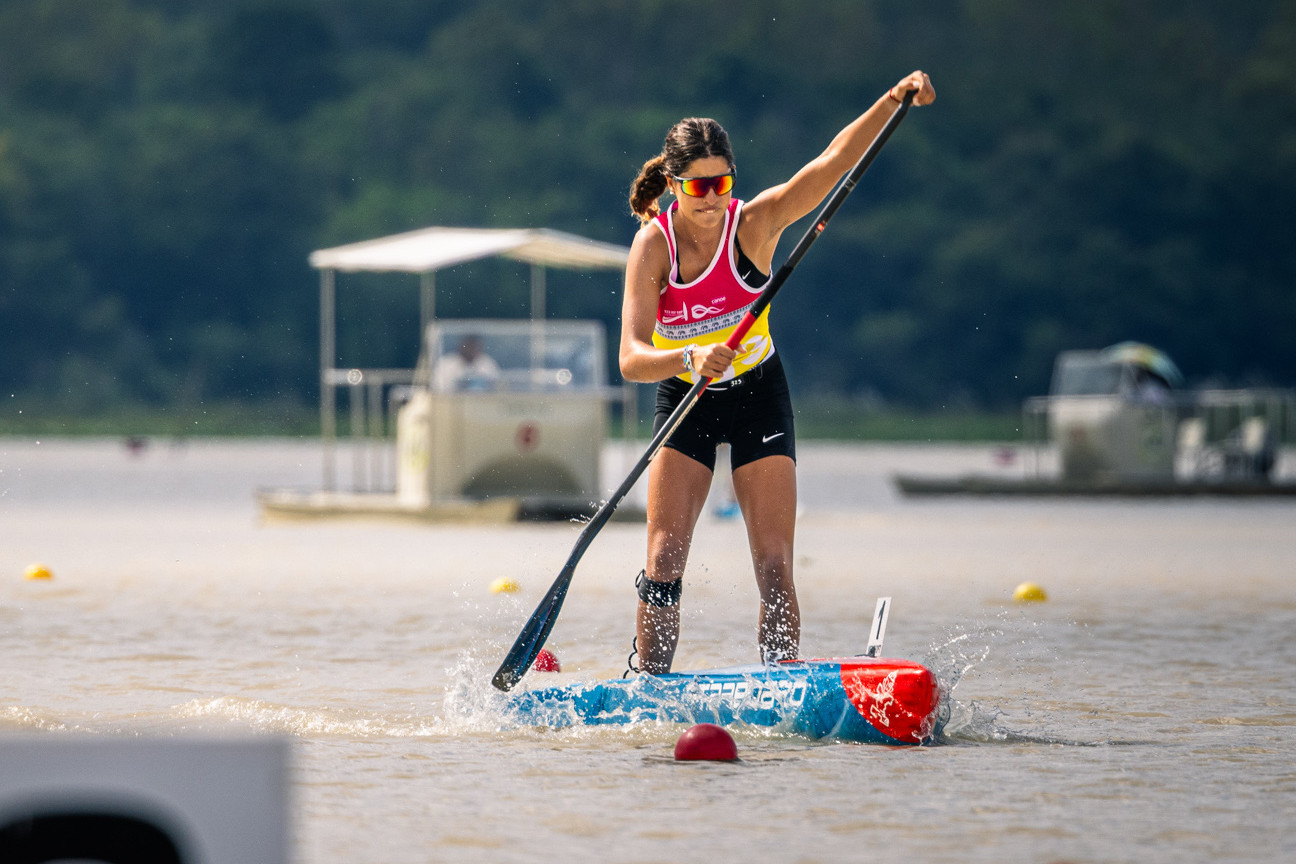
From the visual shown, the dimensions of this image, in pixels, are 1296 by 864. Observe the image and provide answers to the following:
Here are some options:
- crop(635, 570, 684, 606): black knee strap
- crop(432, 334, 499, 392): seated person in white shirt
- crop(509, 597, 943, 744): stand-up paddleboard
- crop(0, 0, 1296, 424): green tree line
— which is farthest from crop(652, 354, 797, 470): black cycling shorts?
crop(0, 0, 1296, 424): green tree line

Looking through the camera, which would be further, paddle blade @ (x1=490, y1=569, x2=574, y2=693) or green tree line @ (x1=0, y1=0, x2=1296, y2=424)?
green tree line @ (x1=0, y1=0, x2=1296, y2=424)

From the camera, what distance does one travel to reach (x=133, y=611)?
1088cm

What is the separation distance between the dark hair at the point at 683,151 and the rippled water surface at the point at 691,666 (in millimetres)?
1829

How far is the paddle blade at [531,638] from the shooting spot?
22.6 feet

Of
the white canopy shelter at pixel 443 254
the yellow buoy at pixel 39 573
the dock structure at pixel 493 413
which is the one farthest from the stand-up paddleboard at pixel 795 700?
the white canopy shelter at pixel 443 254

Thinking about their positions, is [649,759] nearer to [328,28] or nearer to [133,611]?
[133,611]

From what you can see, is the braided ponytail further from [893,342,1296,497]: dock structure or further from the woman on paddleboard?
[893,342,1296,497]: dock structure

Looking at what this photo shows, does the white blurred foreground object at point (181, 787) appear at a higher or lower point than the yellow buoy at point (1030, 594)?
higher

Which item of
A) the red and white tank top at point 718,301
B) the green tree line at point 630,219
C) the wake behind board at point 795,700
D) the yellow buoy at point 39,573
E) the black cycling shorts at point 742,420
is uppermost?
the green tree line at point 630,219

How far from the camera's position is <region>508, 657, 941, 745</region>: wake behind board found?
6.54m

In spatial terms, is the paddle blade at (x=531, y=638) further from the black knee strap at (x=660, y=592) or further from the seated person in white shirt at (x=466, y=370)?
the seated person in white shirt at (x=466, y=370)

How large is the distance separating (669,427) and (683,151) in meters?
0.89

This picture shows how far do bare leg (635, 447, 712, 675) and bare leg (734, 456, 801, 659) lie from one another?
0.15 metres

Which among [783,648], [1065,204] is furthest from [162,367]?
[783,648]
